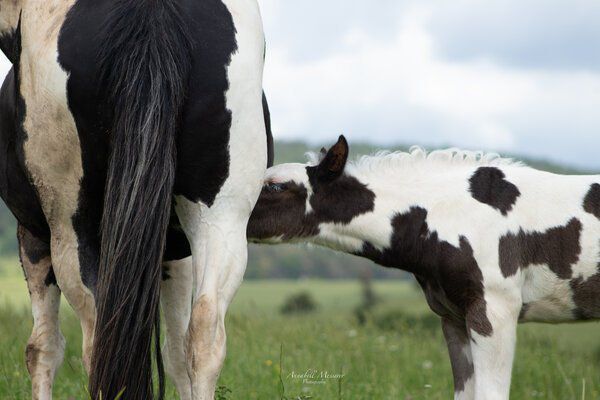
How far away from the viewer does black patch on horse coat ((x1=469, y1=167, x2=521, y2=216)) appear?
18.5ft

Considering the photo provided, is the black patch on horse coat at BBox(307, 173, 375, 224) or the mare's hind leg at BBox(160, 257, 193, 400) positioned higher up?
the black patch on horse coat at BBox(307, 173, 375, 224)

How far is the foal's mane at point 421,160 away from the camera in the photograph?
595 cm

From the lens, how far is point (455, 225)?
5547mm

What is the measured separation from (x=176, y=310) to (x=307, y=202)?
1.12 metres

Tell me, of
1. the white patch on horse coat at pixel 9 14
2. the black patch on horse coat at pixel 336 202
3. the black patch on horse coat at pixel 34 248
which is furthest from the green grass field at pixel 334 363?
the white patch on horse coat at pixel 9 14

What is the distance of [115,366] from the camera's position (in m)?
3.84

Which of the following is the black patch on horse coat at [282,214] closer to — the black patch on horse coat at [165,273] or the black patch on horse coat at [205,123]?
the black patch on horse coat at [165,273]

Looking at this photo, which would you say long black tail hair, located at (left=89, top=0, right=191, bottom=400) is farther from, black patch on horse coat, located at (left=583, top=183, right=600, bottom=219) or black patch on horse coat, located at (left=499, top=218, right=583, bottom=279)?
black patch on horse coat, located at (left=583, top=183, right=600, bottom=219)

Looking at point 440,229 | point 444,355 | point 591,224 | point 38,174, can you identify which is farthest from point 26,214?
point 444,355

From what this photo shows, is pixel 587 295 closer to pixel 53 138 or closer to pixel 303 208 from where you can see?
pixel 303 208

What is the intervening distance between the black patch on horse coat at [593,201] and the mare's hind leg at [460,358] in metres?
1.12

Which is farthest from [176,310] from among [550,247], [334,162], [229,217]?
[550,247]

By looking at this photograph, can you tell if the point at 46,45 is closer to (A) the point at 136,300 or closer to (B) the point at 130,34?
(B) the point at 130,34

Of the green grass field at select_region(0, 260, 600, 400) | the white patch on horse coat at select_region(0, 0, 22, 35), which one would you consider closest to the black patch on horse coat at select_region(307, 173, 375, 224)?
the green grass field at select_region(0, 260, 600, 400)
